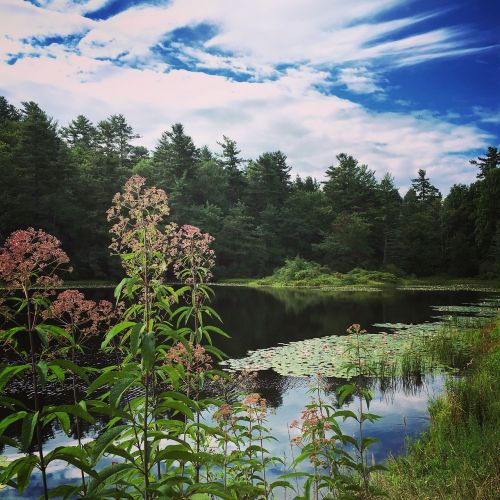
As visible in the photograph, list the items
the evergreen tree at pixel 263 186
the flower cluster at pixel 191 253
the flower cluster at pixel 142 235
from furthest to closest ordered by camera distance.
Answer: the evergreen tree at pixel 263 186 < the flower cluster at pixel 191 253 < the flower cluster at pixel 142 235

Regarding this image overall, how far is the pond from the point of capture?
23.1 ft

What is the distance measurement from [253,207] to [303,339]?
137 ft

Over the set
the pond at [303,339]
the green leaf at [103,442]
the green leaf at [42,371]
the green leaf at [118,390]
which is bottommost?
the pond at [303,339]

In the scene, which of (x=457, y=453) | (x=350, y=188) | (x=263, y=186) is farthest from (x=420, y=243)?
(x=457, y=453)

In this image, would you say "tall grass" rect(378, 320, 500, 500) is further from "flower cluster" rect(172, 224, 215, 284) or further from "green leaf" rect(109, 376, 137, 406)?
"green leaf" rect(109, 376, 137, 406)

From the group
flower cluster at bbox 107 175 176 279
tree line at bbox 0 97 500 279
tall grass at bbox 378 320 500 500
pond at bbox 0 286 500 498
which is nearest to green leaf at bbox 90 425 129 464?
flower cluster at bbox 107 175 176 279

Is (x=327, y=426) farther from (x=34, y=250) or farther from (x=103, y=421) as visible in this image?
(x=103, y=421)

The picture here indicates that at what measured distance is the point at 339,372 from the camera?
10.7m

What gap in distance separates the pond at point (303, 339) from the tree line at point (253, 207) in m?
18.5

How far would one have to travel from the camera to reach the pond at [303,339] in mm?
7051

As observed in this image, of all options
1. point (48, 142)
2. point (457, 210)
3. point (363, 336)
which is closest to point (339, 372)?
point (363, 336)

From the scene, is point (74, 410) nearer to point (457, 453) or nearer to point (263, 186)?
point (457, 453)

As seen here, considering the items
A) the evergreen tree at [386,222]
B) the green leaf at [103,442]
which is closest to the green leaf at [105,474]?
the green leaf at [103,442]

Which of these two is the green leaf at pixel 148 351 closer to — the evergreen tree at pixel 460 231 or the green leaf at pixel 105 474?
the green leaf at pixel 105 474
